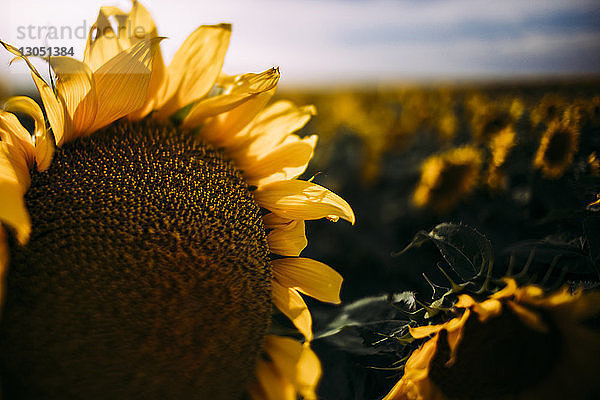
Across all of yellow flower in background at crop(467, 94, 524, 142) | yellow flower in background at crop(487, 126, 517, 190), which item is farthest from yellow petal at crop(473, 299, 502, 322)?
yellow flower in background at crop(467, 94, 524, 142)

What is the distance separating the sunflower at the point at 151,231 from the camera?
68 centimetres

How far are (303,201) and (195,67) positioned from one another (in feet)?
1.33

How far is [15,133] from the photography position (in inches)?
30.0

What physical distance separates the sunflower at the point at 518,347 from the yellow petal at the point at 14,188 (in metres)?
0.71

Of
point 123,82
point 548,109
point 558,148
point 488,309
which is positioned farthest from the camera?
point 548,109

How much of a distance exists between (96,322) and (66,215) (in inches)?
7.8

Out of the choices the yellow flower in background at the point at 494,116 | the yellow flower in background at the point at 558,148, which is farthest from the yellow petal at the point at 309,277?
the yellow flower in background at the point at 494,116

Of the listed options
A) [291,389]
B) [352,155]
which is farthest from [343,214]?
[352,155]

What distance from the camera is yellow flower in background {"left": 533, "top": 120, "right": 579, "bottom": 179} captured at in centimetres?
127

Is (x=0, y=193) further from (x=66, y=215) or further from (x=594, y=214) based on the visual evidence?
(x=594, y=214)

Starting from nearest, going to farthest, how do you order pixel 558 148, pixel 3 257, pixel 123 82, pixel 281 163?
pixel 3 257, pixel 123 82, pixel 281 163, pixel 558 148

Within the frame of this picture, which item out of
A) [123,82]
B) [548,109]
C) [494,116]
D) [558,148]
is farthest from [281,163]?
[494,116]

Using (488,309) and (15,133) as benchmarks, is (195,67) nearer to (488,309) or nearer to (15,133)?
(15,133)

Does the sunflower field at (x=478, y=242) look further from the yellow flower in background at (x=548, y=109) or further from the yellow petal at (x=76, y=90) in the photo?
the yellow petal at (x=76, y=90)
